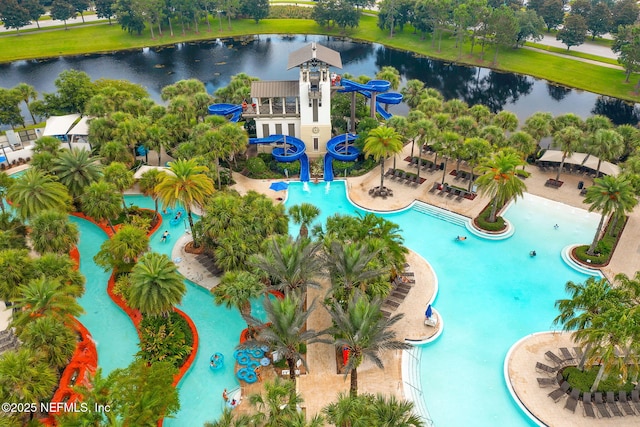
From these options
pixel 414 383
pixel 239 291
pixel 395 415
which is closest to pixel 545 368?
pixel 414 383

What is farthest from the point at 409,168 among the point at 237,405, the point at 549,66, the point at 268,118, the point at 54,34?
the point at 54,34

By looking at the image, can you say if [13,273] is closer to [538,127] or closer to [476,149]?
[476,149]

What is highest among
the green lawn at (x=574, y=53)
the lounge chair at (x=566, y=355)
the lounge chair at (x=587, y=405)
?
the green lawn at (x=574, y=53)

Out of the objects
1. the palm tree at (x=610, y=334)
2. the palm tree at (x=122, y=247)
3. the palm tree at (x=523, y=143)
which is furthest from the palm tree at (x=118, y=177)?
the palm tree at (x=523, y=143)

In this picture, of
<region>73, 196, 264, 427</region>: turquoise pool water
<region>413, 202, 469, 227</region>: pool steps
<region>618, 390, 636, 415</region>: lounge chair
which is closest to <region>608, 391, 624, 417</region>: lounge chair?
<region>618, 390, 636, 415</region>: lounge chair

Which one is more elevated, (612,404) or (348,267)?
(348,267)

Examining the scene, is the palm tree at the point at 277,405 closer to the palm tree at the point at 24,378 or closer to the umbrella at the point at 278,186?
the palm tree at the point at 24,378

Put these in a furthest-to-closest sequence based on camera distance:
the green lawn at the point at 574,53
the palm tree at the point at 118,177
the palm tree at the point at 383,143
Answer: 1. the green lawn at the point at 574,53
2. the palm tree at the point at 383,143
3. the palm tree at the point at 118,177
